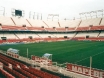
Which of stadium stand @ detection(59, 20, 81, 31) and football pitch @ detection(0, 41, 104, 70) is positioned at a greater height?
stadium stand @ detection(59, 20, 81, 31)

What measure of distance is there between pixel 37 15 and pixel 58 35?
17063 mm

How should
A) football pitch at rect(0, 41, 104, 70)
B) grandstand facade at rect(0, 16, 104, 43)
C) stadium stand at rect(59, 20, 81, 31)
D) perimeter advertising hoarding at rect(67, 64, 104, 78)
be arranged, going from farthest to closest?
1. stadium stand at rect(59, 20, 81, 31)
2. grandstand facade at rect(0, 16, 104, 43)
3. football pitch at rect(0, 41, 104, 70)
4. perimeter advertising hoarding at rect(67, 64, 104, 78)

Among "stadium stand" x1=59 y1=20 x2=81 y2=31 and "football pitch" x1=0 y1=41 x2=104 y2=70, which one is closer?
"football pitch" x1=0 y1=41 x2=104 y2=70

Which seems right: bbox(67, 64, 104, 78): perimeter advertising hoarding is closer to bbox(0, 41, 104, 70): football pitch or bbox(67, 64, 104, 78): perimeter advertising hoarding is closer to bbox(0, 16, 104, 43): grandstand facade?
bbox(0, 41, 104, 70): football pitch

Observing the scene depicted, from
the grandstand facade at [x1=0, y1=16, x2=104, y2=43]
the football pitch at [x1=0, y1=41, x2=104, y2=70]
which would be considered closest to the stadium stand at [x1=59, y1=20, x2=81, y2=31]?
the grandstand facade at [x1=0, y1=16, x2=104, y2=43]

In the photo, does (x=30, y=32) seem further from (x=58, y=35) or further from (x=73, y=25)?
(x=73, y=25)

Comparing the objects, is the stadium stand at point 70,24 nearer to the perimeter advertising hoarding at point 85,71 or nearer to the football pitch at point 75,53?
the football pitch at point 75,53

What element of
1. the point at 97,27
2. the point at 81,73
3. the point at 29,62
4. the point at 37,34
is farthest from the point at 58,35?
the point at 81,73

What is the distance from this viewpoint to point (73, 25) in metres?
64.8

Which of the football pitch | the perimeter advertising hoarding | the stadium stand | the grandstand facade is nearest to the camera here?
the perimeter advertising hoarding

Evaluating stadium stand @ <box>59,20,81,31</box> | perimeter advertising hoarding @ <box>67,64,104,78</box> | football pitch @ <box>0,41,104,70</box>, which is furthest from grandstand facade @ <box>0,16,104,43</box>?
perimeter advertising hoarding @ <box>67,64,104,78</box>

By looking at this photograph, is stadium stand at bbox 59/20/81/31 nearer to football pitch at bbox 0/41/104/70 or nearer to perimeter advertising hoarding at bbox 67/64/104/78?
football pitch at bbox 0/41/104/70

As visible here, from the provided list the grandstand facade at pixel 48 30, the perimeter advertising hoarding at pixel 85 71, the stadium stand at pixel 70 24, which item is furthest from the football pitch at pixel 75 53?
the stadium stand at pixel 70 24

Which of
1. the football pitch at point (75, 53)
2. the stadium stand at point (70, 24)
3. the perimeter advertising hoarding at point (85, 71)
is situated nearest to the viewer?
the perimeter advertising hoarding at point (85, 71)
